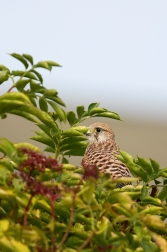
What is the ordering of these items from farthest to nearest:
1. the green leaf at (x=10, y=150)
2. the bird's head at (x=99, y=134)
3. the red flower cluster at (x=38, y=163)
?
1. the bird's head at (x=99, y=134)
2. the green leaf at (x=10, y=150)
3. the red flower cluster at (x=38, y=163)

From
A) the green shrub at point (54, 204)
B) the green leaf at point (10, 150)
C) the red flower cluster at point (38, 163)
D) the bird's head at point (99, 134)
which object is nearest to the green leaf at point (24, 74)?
the green shrub at point (54, 204)

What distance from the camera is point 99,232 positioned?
1760 millimetres

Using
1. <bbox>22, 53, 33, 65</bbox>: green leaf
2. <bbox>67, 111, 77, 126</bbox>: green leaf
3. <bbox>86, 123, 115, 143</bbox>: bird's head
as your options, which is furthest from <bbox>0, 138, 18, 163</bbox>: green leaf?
<bbox>86, 123, 115, 143</bbox>: bird's head

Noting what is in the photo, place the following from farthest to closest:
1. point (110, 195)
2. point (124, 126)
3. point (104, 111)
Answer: point (124, 126) → point (104, 111) → point (110, 195)

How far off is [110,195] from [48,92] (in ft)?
1.04

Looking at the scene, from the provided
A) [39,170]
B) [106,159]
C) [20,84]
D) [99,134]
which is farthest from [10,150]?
[99,134]

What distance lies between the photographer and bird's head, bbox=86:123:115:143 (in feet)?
20.2

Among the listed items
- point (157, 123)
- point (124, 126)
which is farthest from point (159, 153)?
point (157, 123)

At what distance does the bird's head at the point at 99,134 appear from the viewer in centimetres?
615

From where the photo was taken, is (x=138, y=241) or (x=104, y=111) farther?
(x=104, y=111)

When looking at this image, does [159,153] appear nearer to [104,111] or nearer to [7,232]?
[104,111]

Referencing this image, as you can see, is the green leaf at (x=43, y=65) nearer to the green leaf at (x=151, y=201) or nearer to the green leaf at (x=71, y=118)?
the green leaf at (x=151, y=201)

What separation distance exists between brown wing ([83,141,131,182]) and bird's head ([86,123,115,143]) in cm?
15

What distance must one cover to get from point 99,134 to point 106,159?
1.35 metres
